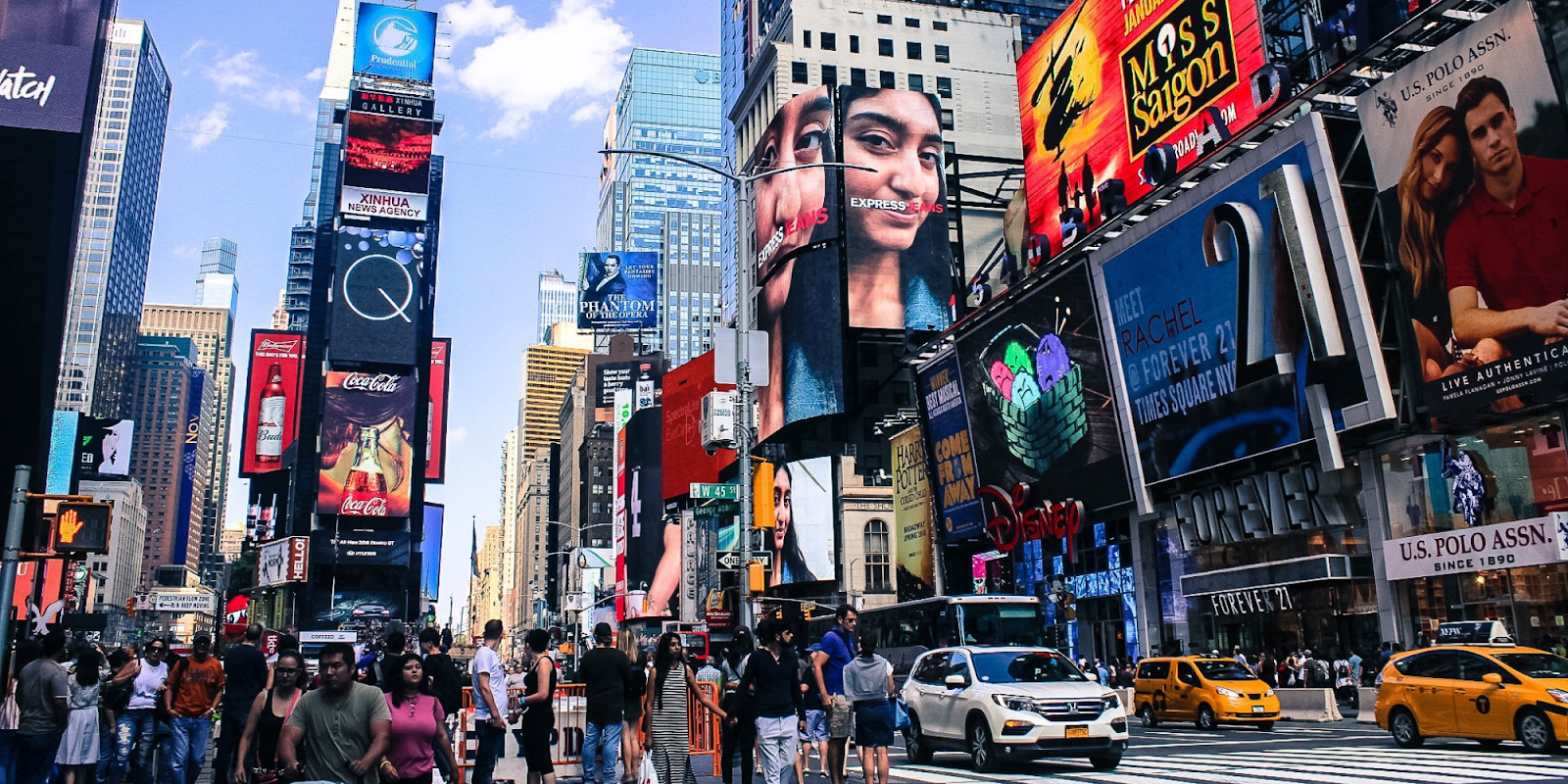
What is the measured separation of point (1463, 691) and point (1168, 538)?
24770mm

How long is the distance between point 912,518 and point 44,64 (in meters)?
48.5

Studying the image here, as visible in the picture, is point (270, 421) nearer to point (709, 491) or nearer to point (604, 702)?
point (709, 491)

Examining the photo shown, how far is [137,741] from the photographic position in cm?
1480

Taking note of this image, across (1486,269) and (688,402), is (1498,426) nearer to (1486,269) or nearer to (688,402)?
(1486,269)

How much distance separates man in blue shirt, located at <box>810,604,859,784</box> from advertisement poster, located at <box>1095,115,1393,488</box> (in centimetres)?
2090

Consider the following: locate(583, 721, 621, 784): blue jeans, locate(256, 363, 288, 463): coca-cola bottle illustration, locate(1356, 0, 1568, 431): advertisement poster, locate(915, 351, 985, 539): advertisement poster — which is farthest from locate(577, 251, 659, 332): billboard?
locate(583, 721, 621, 784): blue jeans

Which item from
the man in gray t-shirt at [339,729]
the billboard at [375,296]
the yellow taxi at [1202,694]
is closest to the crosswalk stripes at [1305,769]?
the yellow taxi at [1202,694]

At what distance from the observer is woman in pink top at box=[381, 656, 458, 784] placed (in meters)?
8.56

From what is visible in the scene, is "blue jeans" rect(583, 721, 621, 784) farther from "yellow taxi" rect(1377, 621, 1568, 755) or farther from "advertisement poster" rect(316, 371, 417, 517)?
"advertisement poster" rect(316, 371, 417, 517)

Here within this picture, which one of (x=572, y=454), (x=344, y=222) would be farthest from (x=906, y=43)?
(x=572, y=454)

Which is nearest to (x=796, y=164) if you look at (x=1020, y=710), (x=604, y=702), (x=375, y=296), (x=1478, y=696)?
(x=375, y=296)

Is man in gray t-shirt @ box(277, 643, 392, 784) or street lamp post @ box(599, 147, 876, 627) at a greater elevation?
street lamp post @ box(599, 147, 876, 627)

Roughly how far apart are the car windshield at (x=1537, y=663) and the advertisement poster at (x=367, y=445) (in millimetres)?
100852

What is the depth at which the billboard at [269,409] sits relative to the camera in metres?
123
